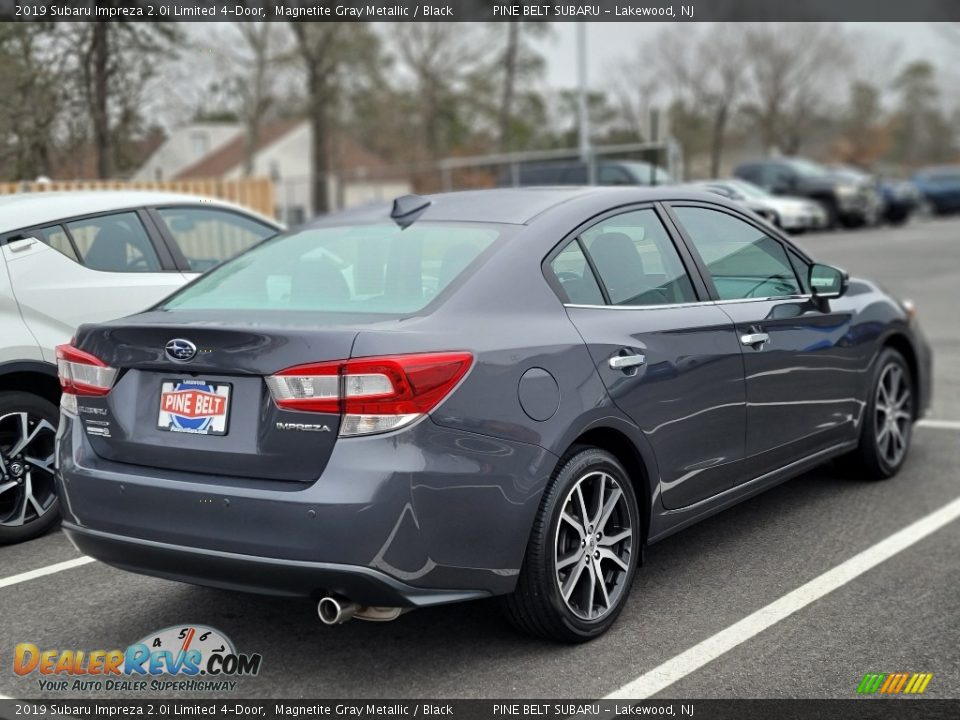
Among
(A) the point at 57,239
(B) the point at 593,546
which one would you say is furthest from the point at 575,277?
(A) the point at 57,239

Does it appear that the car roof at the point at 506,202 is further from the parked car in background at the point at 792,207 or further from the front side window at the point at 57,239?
the parked car in background at the point at 792,207

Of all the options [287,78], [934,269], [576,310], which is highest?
[287,78]

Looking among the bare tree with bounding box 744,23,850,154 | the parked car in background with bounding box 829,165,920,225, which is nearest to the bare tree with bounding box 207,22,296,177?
the parked car in background with bounding box 829,165,920,225

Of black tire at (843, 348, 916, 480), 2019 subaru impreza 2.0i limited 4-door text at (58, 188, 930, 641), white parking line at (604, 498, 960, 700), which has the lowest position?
white parking line at (604, 498, 960, 700)

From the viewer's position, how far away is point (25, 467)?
5.48 m

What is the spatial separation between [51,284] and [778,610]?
3.70 metres

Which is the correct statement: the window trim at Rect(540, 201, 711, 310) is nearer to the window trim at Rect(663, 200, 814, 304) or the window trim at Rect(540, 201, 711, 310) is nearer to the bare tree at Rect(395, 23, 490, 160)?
the window trim at Rect(663, 200, 814, 304)

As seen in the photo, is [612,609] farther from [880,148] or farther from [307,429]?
[880,148]

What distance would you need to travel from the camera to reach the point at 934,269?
67.5 feet

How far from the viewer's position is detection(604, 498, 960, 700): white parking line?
3.76 meters

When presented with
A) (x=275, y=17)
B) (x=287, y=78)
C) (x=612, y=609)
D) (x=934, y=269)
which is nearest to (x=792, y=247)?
(x=612, y=609)

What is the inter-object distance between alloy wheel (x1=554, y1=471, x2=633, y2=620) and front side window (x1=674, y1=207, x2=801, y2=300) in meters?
1.21

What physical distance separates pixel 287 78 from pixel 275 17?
4594 mm

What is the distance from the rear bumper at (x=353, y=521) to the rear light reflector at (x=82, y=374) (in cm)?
28
